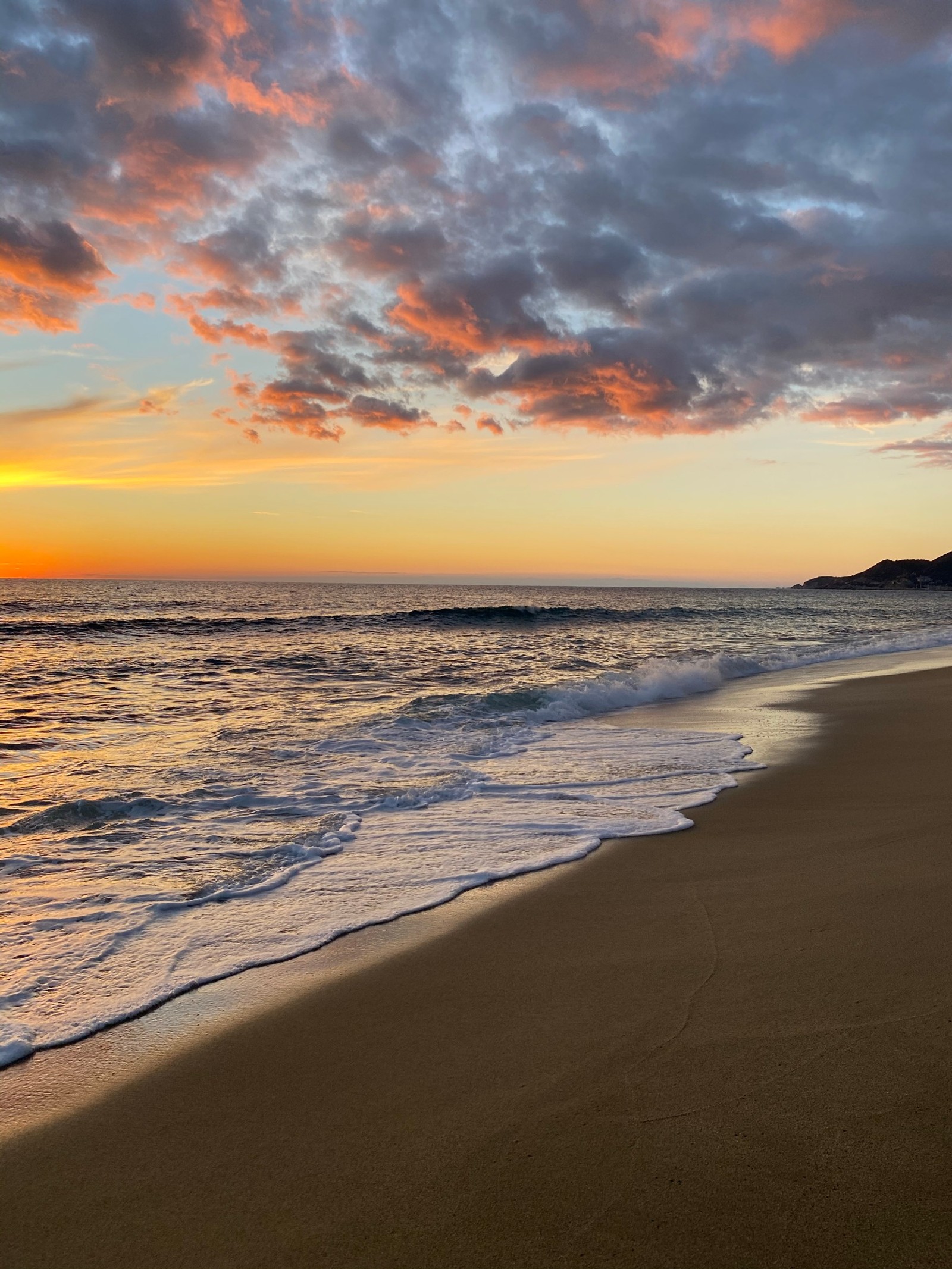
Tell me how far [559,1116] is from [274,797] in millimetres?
4493

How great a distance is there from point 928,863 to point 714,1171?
303 cm

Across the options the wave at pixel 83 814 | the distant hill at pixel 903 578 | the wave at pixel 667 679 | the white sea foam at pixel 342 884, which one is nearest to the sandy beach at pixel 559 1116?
the white sea foam at pixel 342 884

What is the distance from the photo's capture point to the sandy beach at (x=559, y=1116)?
1782 mm

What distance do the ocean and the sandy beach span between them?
0.72 m

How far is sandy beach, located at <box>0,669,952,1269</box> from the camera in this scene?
178 cm

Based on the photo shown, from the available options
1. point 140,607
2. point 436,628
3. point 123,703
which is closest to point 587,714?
point 123,703

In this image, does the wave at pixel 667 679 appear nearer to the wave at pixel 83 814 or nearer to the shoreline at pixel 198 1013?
the wave at pixel 83 814

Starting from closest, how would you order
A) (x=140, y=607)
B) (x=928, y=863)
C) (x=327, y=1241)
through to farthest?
(x=327, y=1241)
(x=928, y=863)
(x=140, y=607)

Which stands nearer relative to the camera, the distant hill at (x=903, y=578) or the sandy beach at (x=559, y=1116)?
the sandy beach at (x=559, y=1116)

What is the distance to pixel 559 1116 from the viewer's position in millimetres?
2191

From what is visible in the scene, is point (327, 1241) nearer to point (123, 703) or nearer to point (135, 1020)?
point (135, 1020)

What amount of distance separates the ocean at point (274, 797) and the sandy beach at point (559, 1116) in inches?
28.3

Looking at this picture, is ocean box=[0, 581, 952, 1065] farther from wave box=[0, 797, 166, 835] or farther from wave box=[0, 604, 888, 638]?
wave box=[0, 604, 888, 638]

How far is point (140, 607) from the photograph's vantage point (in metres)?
45.7
